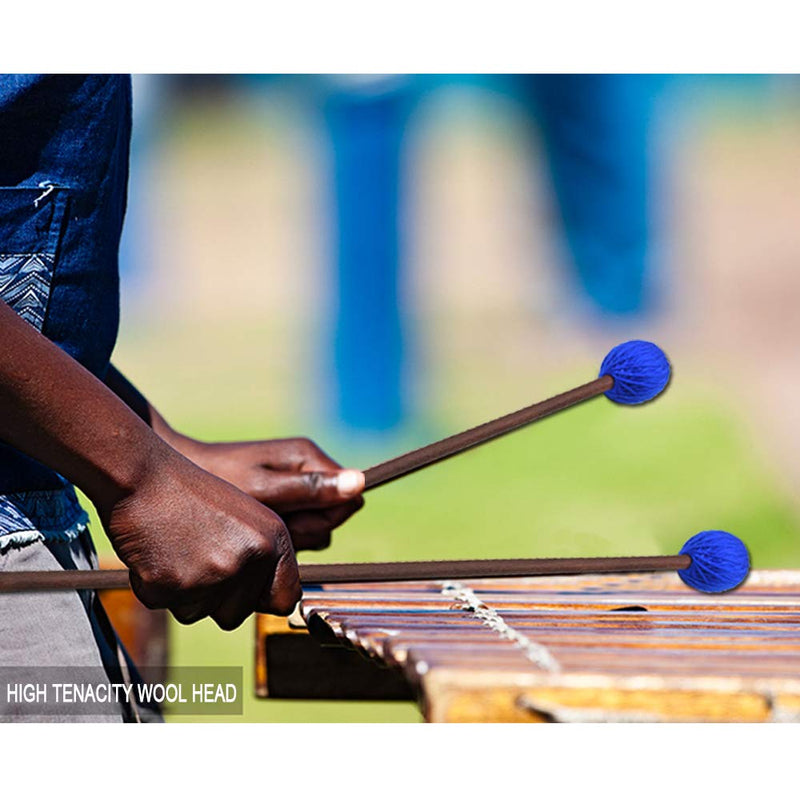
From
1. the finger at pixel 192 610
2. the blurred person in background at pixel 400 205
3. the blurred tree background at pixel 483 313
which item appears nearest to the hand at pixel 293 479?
the finger at pixel 192 610

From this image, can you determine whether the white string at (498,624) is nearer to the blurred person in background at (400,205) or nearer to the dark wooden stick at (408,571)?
the dark wooden stick at (408,571)

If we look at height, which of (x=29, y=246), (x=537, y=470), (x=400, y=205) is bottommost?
(x=29, y=246)

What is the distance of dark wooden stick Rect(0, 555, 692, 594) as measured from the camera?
0.88 metres

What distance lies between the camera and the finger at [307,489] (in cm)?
124

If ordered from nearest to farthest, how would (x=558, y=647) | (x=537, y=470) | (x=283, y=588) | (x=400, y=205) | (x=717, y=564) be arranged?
(x=558, y=647), (x=283, y=588), (x=717, y=564), (x=400, y=205), (x=537, y=470)

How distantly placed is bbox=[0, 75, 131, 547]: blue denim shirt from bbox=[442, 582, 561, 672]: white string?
1.14 ft

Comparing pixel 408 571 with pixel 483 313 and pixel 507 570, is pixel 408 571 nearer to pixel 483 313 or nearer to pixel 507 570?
pixel 507 570

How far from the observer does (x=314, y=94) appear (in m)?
3.65

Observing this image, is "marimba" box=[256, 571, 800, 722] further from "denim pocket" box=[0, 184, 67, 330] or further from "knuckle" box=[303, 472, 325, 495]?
"denim pocket" box=[0, 184, 67, 330]

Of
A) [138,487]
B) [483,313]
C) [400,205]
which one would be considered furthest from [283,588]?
[483,313]

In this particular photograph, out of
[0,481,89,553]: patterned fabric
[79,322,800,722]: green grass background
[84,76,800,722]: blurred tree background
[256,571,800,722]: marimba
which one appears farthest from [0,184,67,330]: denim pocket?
[84,76,800,722]: blurred tree background

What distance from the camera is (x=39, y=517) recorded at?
0.92 metres

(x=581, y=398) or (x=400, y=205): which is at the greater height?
(x=400, y=205)

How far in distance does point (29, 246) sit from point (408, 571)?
403 mm
